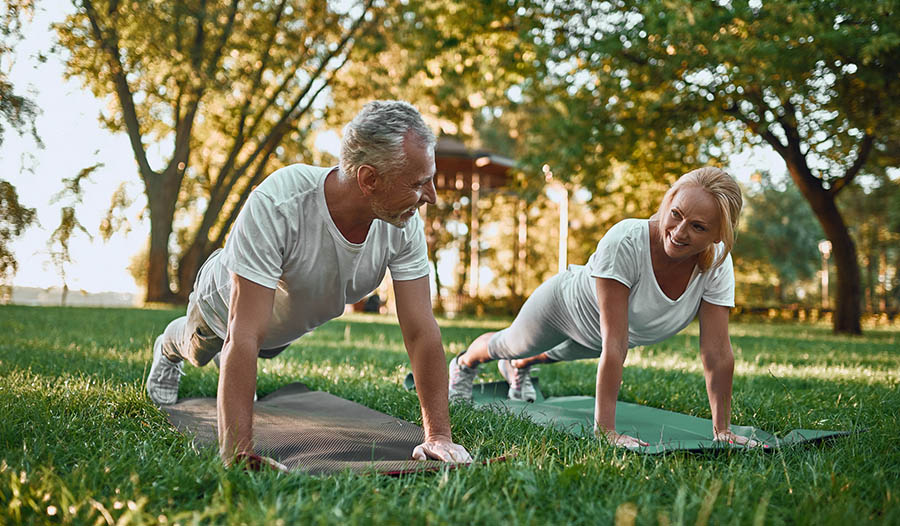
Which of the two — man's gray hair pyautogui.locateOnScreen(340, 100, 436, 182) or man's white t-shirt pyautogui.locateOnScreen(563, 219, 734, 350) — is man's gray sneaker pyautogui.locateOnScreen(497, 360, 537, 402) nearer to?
man's white t-shirt pyautogui.locateOnScreen(563, 219, 734, 350)

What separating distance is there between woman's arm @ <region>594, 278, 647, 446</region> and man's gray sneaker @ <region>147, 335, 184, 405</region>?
2183 mm

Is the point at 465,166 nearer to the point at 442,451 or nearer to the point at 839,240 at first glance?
the point at 839,240

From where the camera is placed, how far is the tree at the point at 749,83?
881 centimetres

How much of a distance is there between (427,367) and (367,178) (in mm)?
745

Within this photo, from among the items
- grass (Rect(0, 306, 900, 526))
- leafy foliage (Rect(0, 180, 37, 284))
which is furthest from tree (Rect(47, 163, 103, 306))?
grass (Rect(0, 306, 900, 526))

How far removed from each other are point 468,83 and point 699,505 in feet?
41.9

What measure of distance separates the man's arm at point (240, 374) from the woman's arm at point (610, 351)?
1387mm

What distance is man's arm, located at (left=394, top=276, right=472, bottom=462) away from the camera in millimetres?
2562

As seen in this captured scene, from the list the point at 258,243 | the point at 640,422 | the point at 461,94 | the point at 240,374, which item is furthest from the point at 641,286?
the point at 461,94

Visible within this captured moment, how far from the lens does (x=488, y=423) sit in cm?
311

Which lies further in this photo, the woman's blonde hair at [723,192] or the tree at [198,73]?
the tree at [198,73]

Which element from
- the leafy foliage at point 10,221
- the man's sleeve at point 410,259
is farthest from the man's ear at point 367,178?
the leafy foliage at point 10,221

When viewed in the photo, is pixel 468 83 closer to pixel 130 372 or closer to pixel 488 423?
pixel 130 372

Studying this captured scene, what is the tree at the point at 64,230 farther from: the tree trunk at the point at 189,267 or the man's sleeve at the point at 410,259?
the man's sleeve at the point at 410,259
